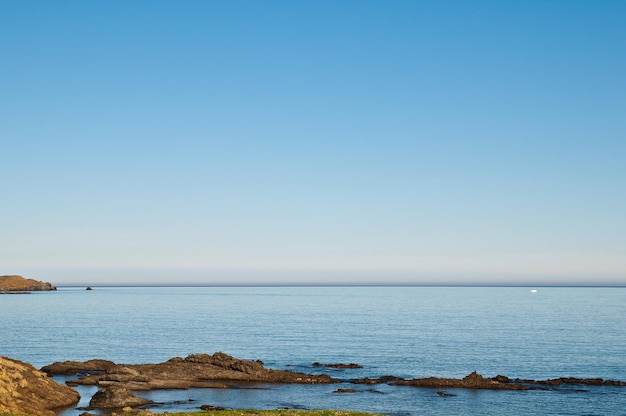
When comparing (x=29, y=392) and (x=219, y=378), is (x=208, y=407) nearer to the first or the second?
(x=29, y=392)

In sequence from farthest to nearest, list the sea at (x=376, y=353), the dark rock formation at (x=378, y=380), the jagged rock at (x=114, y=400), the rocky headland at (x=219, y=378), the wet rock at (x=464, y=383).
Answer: the dark rock formation at (x=378, y=380)
the wet rock at (x=464, y=383)
the rocky headland at (x=219, y=378)
the sea at (x=376, y=353)
the jagged rock at (x=114, y=400)

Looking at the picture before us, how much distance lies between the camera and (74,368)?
78.1 m

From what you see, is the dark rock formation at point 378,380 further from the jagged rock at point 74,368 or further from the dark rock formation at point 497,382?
the jagged rock at point 74,368

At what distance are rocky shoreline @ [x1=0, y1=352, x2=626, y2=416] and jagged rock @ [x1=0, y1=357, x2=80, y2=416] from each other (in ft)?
0.37

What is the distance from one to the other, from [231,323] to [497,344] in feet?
273

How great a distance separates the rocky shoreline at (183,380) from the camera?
188ft

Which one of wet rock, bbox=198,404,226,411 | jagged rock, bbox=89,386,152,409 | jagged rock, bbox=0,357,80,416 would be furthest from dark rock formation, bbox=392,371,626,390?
jagged rock, bbox=0,357,80,416

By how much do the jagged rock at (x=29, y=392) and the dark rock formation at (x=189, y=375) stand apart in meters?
8.75

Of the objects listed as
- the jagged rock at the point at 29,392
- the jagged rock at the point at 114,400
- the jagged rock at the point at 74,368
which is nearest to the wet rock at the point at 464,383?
the jagged rock at the point at 114,400

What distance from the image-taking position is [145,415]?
134 feet

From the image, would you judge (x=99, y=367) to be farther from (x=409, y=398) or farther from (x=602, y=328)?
(x=602, y=328)

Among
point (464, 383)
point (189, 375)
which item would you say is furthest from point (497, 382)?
point (189, 375)

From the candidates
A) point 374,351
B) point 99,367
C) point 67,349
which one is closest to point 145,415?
point 99,367

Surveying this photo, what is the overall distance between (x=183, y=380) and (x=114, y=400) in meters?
16.1
